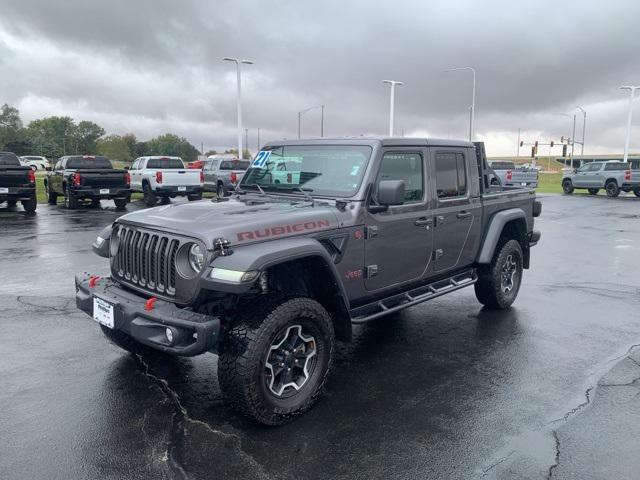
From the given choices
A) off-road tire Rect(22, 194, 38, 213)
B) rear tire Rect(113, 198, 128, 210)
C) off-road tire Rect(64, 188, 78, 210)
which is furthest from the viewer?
rear tire Rect(113, 198, 128, 210)

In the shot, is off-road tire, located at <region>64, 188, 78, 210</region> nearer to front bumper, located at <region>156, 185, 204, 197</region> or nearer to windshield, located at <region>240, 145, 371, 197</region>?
front bumper, located at <region>156, 185, 204, 197</region>

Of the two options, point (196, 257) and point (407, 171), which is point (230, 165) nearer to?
point (407, 171)

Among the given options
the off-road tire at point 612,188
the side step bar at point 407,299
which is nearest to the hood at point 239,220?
the side step bar at point 407,299

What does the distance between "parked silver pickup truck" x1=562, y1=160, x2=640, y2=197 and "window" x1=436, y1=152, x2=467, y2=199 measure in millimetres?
26734

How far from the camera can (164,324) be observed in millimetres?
3457

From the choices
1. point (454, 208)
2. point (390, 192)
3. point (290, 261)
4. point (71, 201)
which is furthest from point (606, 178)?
point (290, 261)

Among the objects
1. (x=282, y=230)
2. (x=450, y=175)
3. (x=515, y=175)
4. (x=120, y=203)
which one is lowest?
(x=120, y=203)

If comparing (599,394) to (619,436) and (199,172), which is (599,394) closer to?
(619,436)

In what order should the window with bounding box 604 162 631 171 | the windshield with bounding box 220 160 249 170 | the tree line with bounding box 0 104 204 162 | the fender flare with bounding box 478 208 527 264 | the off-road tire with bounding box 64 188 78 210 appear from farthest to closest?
the tree line with bounding box 0 104 204 162, the window with bounding box 604 162 631 171, the windshield with bounding box 220 160 249 170, the off-road tire with bounding box 64 188 78 210, the fender flare with bounding box 478 208 527 264

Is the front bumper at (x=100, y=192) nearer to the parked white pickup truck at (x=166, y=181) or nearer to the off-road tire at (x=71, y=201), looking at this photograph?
the off-road tire at (x=71, y=201)

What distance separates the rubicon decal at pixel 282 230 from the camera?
367cm

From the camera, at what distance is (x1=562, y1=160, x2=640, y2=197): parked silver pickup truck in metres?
28.2

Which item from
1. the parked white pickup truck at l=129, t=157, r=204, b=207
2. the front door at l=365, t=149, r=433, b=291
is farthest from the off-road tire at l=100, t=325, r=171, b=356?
the parked white pickup truck at l=129, t=157, r=204, b=207

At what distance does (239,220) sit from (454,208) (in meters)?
2.51
